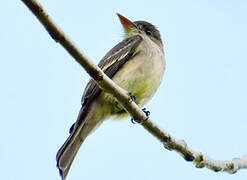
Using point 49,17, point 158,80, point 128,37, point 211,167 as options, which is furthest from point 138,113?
point 128,37

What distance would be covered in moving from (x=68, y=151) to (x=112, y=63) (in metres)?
1.55

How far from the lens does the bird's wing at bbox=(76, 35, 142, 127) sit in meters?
6.21

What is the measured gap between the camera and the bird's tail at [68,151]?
227 inches

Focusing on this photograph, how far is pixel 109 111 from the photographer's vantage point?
253 inches

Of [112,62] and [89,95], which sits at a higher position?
[112,62]

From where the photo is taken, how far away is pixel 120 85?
20.5 feet

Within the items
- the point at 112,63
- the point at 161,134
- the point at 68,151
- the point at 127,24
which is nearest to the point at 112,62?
the point at 112,63

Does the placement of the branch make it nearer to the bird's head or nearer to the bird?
the bird

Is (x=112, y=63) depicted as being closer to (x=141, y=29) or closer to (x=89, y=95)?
(x=89, y=95)

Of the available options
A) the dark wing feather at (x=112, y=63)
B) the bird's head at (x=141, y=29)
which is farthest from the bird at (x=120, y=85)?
the bird's head at (x=141, y=29)

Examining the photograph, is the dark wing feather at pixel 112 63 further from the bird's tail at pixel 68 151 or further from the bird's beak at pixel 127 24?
the bird's beak at pixel 127 24

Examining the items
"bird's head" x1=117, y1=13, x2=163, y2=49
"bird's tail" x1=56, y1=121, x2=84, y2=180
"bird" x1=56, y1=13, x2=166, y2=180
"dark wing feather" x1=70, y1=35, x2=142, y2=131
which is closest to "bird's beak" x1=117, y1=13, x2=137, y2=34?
"bird's head" x1=117, y1=13, x2=163, y2=49

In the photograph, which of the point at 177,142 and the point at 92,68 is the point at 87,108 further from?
the point at 92,68

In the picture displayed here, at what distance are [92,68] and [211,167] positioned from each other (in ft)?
7.40
